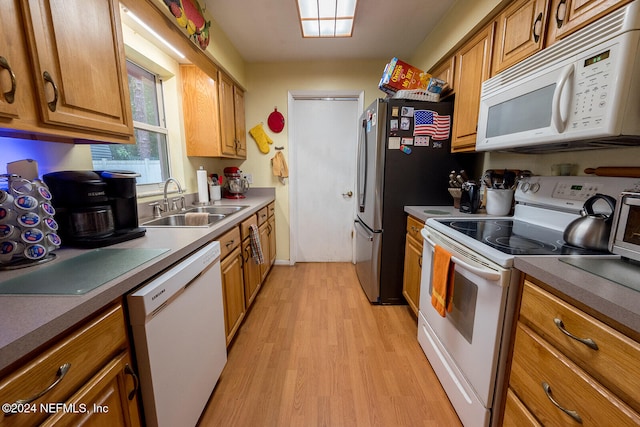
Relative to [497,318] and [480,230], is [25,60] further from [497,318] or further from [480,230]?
[480,230]

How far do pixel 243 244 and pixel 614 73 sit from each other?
2.05 meters

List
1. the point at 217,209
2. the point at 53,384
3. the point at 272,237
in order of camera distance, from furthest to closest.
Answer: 1. the point at 272,237
2. the point at 217,209
3. the point at 53,384

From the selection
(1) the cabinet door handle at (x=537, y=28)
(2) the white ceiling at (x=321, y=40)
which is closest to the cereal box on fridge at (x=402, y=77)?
(2) the white ceiling at (x=321, y=40)

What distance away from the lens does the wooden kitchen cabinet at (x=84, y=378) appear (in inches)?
20.2

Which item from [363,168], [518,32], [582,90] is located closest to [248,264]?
[363,168]

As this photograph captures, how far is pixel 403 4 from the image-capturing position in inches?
73.7

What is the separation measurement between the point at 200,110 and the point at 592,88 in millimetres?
2529

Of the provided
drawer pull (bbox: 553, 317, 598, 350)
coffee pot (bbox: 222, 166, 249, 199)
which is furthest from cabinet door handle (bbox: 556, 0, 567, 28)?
coffee pot (bbox: 222, 166, 249, 199)

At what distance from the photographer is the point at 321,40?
239 centimetres

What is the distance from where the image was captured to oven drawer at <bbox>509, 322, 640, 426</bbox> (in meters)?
0.63

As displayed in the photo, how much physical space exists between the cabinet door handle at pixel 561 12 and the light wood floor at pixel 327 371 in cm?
192

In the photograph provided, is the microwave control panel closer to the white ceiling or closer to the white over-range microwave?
the white over-range microwave

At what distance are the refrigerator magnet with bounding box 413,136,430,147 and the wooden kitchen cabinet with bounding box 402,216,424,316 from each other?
597 millimetres

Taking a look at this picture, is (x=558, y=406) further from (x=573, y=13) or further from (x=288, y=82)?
(x=288, y=82)
